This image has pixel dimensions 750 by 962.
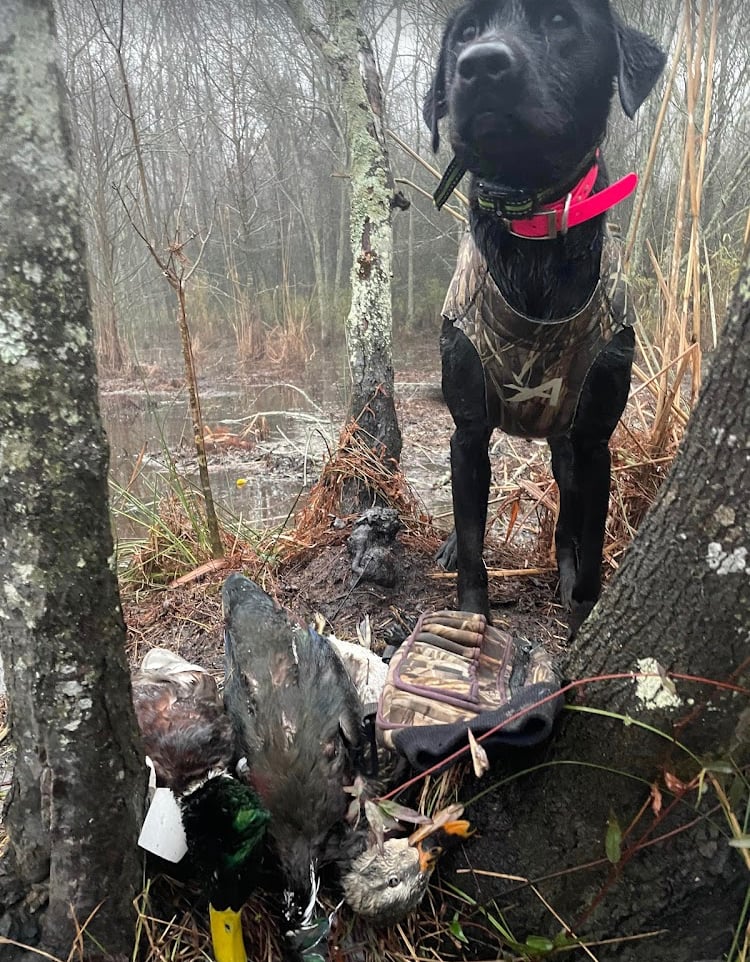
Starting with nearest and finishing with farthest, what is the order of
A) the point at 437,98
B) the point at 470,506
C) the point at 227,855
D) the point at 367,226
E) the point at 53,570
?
1. the point at 53,570
2. the point at 227,855
3. the point at 437,98
4. the point at 470,506
5. the point at 367,226

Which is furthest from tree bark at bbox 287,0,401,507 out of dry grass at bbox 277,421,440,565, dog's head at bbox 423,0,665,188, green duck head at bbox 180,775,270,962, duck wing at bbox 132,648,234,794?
green duck head at bbox 180,775,270,962

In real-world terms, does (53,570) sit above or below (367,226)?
below

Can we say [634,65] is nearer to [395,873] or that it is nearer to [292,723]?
[292,723]

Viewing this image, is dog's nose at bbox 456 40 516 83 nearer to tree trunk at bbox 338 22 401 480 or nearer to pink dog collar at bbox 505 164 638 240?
pink dog collar at bbox 505 164 638 240

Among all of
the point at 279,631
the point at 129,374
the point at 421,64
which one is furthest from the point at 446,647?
the point at 421,64

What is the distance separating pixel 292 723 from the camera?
154 cm

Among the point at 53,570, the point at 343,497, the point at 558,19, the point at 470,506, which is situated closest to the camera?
the point at 53,570

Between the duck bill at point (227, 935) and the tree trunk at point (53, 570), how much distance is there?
0.16 meters

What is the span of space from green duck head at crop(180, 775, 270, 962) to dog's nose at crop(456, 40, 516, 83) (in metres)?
1.69

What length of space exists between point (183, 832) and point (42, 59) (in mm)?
1319

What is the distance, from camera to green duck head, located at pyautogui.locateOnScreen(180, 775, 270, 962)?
4.10 feet

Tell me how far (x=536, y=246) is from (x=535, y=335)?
0.79ft

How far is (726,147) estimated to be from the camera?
7.60m

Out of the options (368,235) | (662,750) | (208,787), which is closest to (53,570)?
(208,787)
